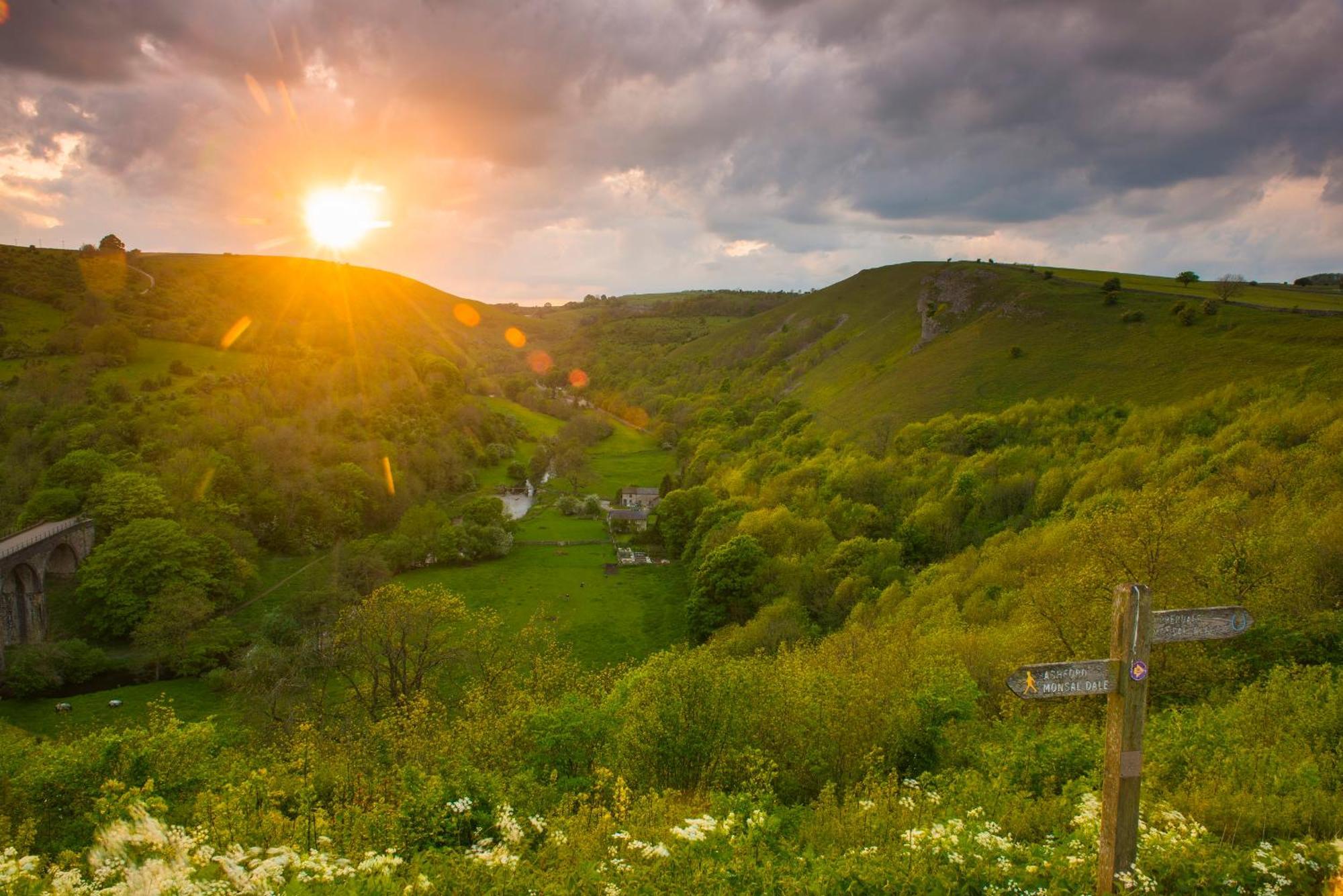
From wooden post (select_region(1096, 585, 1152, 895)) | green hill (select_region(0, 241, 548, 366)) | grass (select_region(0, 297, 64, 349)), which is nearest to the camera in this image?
wooden post (select_region(1096, 585, 1152, 895))

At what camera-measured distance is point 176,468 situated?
66.3 meters

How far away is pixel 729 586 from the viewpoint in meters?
51.8

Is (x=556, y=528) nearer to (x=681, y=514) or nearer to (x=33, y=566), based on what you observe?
(x=681, y=514)

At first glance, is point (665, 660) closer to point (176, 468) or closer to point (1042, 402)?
point (1042, 402)

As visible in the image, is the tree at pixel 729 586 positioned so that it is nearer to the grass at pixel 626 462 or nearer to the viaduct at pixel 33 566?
the viaduct at pixel 33 566

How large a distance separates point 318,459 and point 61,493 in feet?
84.8

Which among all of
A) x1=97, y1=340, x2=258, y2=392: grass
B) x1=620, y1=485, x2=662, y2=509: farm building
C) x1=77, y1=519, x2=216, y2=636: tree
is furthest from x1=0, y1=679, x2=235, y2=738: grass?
x1=620, y1=485, x2=662, y2=509: farm building

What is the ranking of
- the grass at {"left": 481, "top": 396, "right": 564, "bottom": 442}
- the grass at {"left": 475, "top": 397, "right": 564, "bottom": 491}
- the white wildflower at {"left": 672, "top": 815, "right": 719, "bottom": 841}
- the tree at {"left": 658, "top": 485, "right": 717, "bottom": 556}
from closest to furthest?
the white wildflower at {"left": 672, "top": 815, "right": 719, "bottom": 841} < the tree at {"left": 658, "top": 485, "right": 717, "bottom": 556} < the grass at {"left": 475, "top": 397, "right": 564, "bottom": 491} < the grass at {"left": 481, "top": 396, "right": 564, "bottom": 442}

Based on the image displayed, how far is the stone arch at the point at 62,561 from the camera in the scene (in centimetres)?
5544

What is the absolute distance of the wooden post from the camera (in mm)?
6793

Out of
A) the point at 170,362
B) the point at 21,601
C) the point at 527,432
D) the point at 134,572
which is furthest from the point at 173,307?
the point at 134,572

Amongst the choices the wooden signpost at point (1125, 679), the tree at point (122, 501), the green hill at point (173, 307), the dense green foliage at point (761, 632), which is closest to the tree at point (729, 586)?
the dense green foliage at point (761, 632)

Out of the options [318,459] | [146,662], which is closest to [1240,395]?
[146,662]

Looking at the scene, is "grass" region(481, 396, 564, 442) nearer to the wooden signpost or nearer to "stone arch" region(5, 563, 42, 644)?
"stone arch" region(5, 563, 42, 644)
